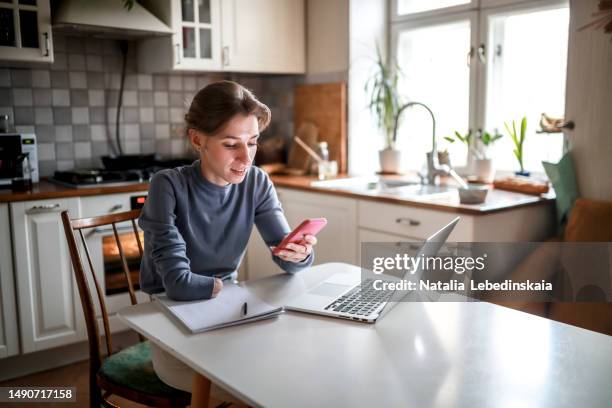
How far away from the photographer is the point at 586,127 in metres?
2.44

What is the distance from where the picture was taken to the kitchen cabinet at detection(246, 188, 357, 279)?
287 cm

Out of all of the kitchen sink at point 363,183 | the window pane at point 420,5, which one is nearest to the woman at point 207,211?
the kitchen sink at point 363,183

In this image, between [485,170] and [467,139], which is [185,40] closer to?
[467,139]

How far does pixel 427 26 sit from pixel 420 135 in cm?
62

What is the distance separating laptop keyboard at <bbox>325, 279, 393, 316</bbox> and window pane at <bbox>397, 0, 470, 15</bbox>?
85.9 inches

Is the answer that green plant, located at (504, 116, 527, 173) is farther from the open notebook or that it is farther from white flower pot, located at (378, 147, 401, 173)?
the open notebook

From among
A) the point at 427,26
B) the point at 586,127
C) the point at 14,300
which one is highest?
the point at 427,26

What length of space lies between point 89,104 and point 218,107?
1.97m

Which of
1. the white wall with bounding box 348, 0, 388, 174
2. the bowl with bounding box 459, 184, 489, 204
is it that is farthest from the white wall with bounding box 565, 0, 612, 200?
the white wall with bounding box 348, 0, 388, 174

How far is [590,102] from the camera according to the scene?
7.92ft

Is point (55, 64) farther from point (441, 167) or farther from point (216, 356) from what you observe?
point (216, 356)

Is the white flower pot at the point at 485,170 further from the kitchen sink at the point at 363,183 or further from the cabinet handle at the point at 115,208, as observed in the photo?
the cabinet handle at the point at 115,208

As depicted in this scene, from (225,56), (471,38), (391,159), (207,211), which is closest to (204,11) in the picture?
(225,56)

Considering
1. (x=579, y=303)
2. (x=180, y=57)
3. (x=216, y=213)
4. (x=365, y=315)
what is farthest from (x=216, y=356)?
(x=180, y=57)
